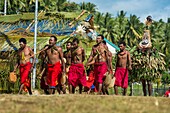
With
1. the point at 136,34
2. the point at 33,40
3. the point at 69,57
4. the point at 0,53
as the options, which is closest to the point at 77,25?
the point at 33,40

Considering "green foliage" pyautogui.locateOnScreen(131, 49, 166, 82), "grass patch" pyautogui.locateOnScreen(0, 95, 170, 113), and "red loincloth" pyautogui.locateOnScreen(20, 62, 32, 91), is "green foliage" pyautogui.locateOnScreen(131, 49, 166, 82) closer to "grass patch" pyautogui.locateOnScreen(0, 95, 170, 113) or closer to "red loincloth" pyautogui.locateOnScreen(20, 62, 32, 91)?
"red loincloth" pyautogui.locateOnScreen(20, 62, 32, 91)

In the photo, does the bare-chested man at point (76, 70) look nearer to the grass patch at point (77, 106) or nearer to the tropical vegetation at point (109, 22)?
the grass patch at point (77, 106)

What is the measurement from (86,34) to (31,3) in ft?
102

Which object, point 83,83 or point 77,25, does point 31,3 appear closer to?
point 77,25

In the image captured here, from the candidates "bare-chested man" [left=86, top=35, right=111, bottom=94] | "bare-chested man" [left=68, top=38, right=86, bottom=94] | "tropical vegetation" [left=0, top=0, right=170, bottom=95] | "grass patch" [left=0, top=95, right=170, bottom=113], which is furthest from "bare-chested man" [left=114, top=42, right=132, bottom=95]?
"tropical vegetation" [left=0, top=0, right=170, bottom=95]

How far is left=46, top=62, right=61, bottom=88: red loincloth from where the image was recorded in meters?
11.8

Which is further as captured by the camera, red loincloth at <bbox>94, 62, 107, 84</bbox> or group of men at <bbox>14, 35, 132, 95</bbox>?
red loincloth at <bbox>94, 62, 107, 84</bbox>

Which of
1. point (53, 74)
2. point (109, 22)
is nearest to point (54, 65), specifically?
point (53, 74)

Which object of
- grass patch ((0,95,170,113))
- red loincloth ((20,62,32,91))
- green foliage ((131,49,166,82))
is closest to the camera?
grass patch ((0,95,170,113))

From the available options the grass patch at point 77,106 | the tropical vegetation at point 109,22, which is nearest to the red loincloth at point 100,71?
the grass patch at point 77,106

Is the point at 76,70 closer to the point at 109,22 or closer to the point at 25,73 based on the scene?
the point at 25,73

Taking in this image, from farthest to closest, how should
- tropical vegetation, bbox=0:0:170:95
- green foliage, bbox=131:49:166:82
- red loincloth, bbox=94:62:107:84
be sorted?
tropical vegetation, bbox=0:0:170:95, green foliage, bbox=131:49:166:82, red loincloth, bbox=94:62:107:84

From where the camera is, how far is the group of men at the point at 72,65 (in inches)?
468

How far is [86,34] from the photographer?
21125mm
